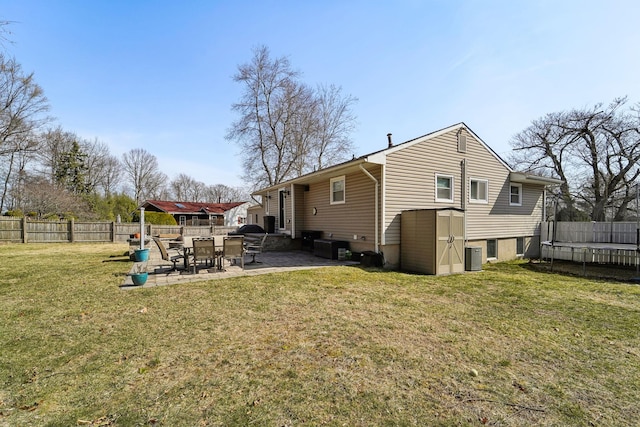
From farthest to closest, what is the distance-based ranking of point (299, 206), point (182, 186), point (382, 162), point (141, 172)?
point (182, 186), point (141, 172), point (299, 206), point (382, 162)

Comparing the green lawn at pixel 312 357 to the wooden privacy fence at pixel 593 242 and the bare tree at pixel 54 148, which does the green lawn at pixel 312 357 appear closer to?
the wooden privacy fence at pixel 593 242

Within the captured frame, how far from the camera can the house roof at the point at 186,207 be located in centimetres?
3355

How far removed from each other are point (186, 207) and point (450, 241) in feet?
112

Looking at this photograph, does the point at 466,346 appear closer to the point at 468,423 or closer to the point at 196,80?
the point at 468,423

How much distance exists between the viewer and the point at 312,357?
330cm

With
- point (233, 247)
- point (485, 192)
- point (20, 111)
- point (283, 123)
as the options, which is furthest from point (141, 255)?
point (283, 123)

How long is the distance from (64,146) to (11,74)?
12685mm

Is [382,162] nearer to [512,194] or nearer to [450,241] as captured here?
[450,241]

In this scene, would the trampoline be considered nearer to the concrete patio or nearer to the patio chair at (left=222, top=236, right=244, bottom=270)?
the concrete patio

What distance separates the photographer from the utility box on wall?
9.38m

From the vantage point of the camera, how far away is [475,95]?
1158 cm

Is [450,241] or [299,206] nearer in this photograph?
[450,241]

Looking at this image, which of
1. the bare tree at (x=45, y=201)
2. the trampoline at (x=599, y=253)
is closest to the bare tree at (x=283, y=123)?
the bare tree at (x=45, y=201)

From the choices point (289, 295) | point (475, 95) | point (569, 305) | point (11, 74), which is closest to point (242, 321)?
point (289, 295)
